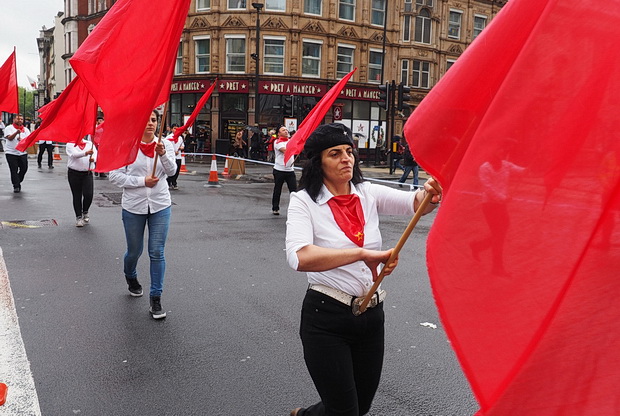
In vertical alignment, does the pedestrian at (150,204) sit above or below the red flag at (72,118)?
below

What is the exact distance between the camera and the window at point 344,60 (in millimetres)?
38469

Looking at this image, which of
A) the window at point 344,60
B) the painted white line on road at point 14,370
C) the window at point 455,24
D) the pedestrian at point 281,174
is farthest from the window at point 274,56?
the painted white line on road at point 14,370

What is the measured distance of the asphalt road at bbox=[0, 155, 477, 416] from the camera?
4012 mm

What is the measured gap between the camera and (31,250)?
845cm

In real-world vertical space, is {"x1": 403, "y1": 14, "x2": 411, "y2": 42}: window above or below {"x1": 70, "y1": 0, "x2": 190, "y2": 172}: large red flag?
above

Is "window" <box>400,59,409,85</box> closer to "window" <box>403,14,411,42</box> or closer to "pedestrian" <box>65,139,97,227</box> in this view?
"window" <box>403,14,411,42</box>

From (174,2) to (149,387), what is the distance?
2.70 metres

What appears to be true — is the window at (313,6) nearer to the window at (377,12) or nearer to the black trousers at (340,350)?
the window at (377,12)

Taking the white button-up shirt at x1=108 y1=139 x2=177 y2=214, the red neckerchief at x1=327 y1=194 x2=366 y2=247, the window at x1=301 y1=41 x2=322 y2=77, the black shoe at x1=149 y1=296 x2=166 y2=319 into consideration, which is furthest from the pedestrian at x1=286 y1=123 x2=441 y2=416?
the window at x1=301 y1=41 x2=322 y2=77

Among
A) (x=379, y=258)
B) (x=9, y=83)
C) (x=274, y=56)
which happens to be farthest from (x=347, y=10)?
(x=379, y=258)

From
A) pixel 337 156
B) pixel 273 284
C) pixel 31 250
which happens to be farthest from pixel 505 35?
pixel 31 250

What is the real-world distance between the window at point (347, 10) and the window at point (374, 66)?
106 inches

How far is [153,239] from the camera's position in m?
5.75

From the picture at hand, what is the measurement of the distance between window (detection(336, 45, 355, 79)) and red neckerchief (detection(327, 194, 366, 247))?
3630cm
